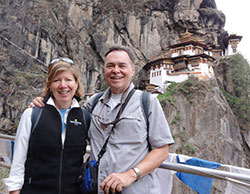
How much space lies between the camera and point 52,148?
5.41 feet

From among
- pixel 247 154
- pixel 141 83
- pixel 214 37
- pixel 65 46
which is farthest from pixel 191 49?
pixel 65 46

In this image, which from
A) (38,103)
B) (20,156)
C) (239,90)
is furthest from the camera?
(239,90)

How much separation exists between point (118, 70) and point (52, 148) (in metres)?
0.95

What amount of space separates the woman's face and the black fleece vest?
12cm

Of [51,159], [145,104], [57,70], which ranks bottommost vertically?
[51,159]

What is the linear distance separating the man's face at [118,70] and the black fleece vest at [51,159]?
0.62 metres

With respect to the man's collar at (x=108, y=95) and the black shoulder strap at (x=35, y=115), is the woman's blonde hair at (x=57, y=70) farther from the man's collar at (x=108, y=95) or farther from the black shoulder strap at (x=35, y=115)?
the man's collar at (x=108, y=95)

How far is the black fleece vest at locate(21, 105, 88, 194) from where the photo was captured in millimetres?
1597

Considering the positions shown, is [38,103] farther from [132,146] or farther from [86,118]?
[132,146]

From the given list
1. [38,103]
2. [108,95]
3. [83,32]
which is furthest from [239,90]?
[38,103]

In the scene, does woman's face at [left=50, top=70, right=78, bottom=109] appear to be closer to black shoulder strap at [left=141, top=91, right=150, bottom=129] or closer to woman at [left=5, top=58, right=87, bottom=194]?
woman at [left=5, top=58, right=87, bottom=194]

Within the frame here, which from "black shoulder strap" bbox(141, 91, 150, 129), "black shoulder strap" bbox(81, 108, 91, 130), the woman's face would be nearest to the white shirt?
the woman's face

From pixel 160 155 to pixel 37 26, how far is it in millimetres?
24031

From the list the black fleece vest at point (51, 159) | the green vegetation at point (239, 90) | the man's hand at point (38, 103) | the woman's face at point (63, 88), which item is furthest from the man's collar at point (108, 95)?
the green vegetation at point (239, 90)
